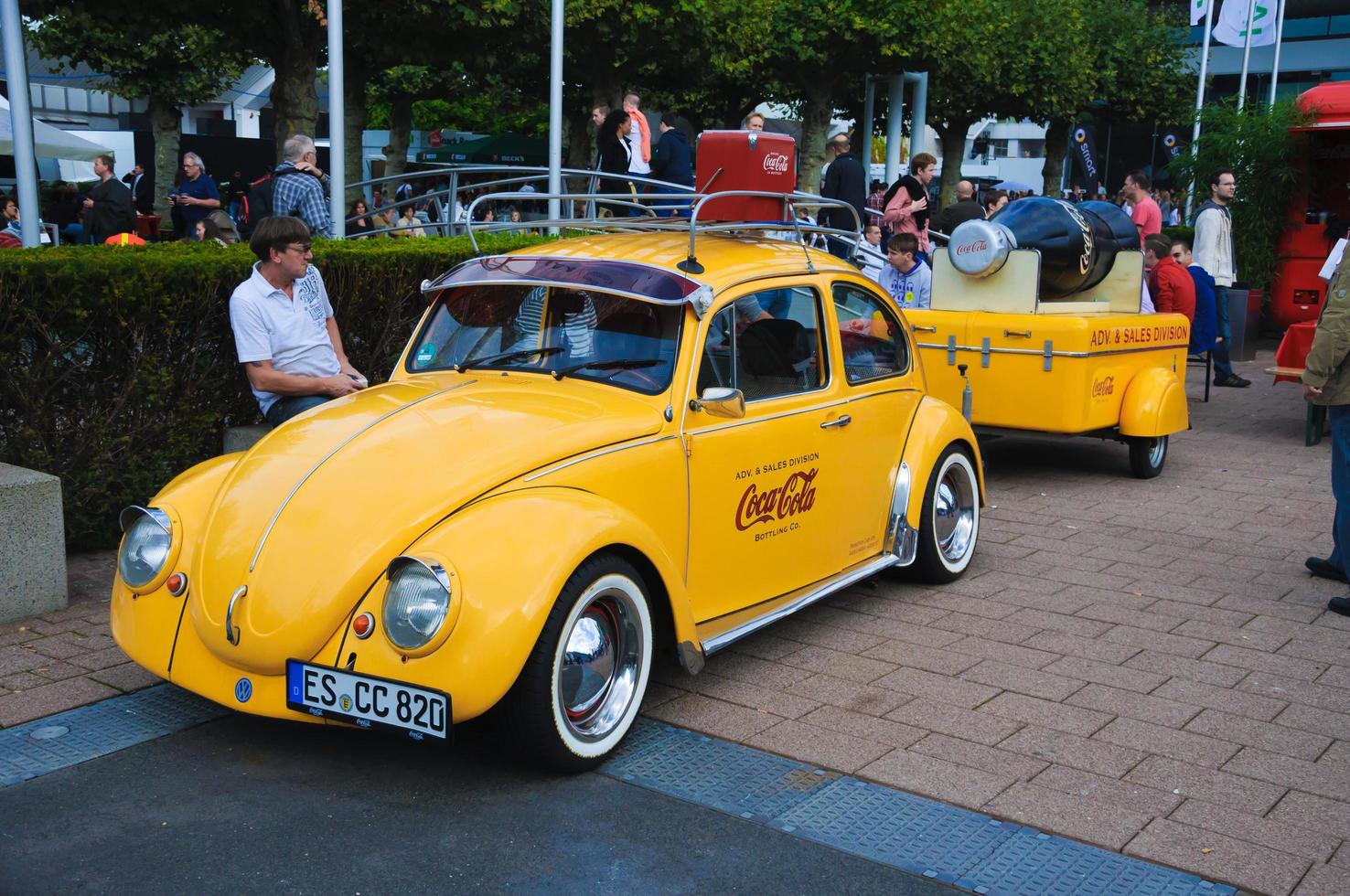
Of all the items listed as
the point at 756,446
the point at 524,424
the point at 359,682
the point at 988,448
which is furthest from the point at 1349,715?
the point at 988,448

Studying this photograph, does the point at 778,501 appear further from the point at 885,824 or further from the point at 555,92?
the point at 555,92

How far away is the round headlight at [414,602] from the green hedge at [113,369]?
3301 millimetres

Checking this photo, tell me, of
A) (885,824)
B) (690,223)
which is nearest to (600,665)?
(885,824)

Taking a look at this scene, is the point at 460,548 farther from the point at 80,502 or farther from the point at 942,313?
the point at 942,313

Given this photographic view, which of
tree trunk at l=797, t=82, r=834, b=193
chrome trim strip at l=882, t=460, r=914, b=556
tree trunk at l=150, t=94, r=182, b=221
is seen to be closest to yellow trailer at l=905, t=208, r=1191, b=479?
chrome trim strip at l=882, t=460, r=914, b=556

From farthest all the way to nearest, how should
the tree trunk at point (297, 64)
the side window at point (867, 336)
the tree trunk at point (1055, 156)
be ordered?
the tree trunk at point (1055, 156), the tree trunk at point (297, 64), the side window at point (867, 336)

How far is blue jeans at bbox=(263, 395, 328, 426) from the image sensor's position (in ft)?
21.3

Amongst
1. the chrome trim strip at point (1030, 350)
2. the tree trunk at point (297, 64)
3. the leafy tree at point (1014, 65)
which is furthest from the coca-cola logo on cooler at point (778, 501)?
the leafy tree at point (1014, 65)

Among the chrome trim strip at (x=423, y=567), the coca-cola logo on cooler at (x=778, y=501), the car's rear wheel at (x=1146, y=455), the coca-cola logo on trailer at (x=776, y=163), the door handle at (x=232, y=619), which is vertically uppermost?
the coca-cola logo on trailer at (x=776, y=163)

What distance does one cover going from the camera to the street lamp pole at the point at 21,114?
734 centimetres

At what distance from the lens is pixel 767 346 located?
18.0 ft

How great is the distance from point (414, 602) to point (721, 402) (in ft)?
5.03

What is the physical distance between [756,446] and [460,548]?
1.56 metres

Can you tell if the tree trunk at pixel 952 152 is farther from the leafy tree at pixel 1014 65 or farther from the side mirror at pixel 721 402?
the side mirror at pixel 721 402
